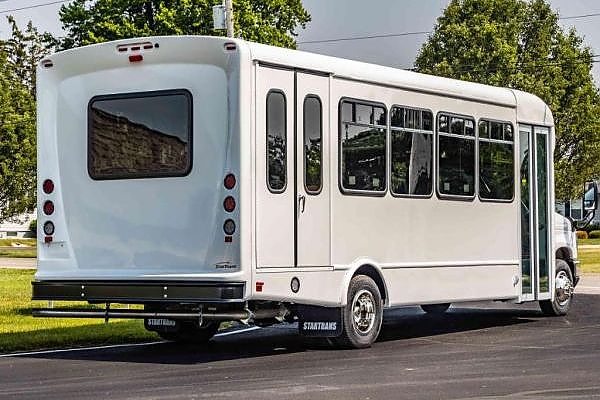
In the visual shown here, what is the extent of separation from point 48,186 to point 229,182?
7.61 ft

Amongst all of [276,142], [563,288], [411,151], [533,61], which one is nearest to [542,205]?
[563,288]

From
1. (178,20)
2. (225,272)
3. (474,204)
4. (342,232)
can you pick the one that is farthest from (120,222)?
(178,20)

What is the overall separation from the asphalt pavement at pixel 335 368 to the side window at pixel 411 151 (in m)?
1.78

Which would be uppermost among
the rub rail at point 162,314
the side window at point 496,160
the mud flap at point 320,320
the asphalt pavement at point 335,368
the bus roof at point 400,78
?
the bus roof at point 400,78

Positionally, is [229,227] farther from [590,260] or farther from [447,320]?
[590,260]

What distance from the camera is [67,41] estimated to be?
47.0 metres

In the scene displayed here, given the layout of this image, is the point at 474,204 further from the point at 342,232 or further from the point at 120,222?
the point at 120,222

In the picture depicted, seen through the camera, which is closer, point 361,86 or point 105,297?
point 105,297

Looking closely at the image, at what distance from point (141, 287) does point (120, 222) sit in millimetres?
777

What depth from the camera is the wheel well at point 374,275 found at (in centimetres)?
1452

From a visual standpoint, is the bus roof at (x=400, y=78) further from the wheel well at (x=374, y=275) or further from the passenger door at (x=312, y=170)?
the wheel well at (x=374, y=275)

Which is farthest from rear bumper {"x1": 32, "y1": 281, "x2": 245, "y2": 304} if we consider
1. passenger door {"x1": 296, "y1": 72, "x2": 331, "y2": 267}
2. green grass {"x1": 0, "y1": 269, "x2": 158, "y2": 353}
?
green grass {"x1": 0, "y1": 269, "x2": 158, "y2": 353}

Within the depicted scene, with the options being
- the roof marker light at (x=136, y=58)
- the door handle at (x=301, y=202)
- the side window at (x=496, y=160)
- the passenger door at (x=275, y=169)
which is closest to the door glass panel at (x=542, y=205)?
the side window at (x=496, y=160)

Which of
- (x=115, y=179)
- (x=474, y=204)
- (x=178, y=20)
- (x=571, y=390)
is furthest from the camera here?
(x=178, y=20)
